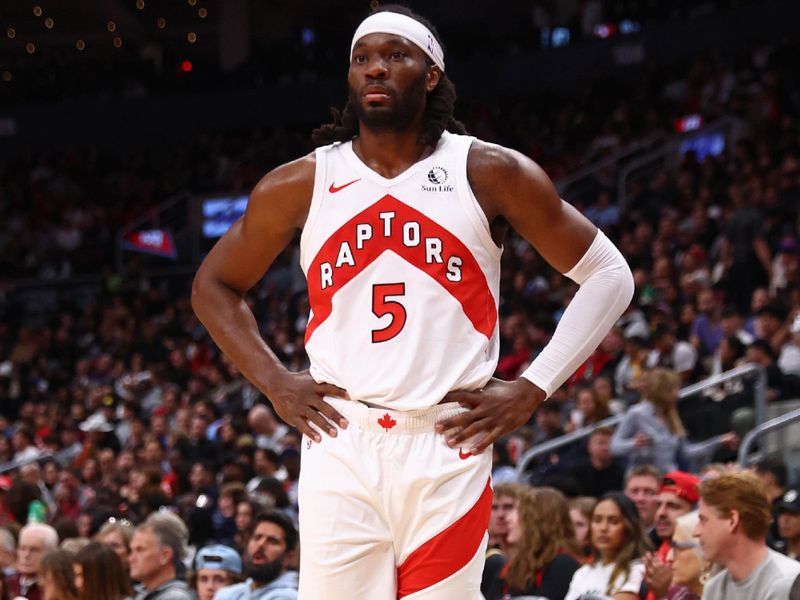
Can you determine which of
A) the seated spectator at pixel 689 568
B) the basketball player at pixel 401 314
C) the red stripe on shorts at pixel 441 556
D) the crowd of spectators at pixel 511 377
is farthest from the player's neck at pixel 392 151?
the seated spectator at pixel 689 568

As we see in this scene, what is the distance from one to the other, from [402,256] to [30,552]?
17.7 ft

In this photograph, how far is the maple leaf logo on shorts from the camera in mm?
3246

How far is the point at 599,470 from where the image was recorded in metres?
9.17

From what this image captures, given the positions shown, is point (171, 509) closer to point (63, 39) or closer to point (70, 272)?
point (70, 272)

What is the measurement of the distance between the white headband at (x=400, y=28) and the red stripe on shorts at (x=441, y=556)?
1138mm

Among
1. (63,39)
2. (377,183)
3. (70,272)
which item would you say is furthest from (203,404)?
(63,39)

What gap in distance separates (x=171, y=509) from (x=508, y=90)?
1423cm

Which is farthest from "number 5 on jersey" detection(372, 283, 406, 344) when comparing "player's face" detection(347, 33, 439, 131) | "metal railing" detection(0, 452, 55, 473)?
"metal railing" detection(0, 452, 55, 473)

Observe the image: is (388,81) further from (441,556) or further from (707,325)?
(707,325)

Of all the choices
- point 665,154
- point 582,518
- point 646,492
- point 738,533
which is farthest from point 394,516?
point 665,154

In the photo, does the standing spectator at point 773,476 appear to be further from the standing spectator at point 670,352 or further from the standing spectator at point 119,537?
the standing spectator at point 119,537

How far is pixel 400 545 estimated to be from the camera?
3.24 metres

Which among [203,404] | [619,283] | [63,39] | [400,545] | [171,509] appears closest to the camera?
[400,545]

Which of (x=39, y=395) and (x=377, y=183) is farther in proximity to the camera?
(x=39, y=395)
